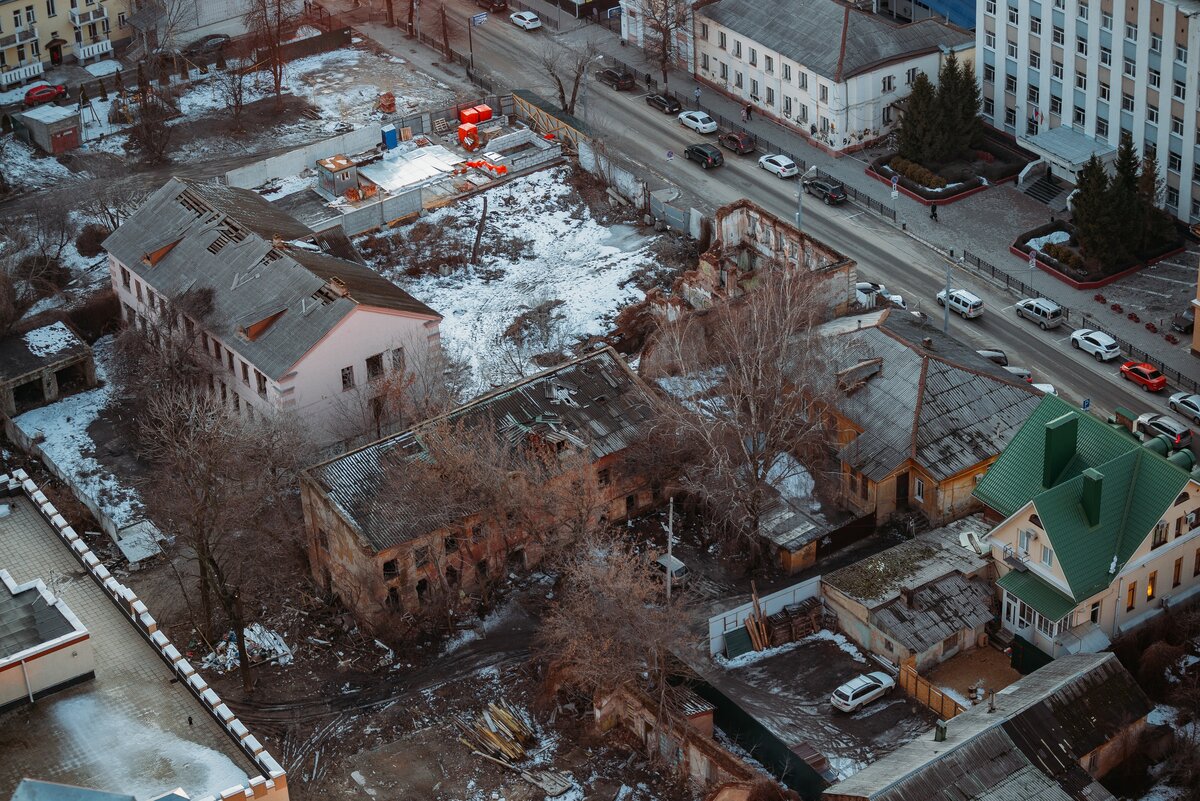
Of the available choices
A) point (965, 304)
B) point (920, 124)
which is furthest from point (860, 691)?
point (920, 124)

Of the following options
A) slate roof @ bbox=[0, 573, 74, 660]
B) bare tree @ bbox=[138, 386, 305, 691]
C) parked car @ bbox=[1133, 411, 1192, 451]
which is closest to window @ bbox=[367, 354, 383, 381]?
bare tree @ bbox=[138, 386, 305, 691]

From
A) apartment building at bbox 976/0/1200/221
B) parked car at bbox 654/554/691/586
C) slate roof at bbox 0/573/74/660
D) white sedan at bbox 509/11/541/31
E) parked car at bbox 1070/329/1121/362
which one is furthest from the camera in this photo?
white sedan at bbox 509/11/541/31

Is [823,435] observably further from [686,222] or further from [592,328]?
[686,222]

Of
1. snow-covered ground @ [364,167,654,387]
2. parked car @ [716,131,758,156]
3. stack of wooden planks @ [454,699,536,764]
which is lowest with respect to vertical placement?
stack of wooden planks @ [454,699,536,764]

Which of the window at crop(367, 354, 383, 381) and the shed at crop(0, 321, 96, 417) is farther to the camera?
the shed at crop(0, 321, 96, 417)

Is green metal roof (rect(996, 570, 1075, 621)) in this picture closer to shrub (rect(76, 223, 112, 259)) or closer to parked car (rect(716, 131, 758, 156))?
parked car (rect(716, 131, 758, 156))

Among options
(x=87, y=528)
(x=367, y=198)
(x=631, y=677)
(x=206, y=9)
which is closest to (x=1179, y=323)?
(x=631, y=677)

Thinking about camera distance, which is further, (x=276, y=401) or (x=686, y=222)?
(x=686, y=222)
